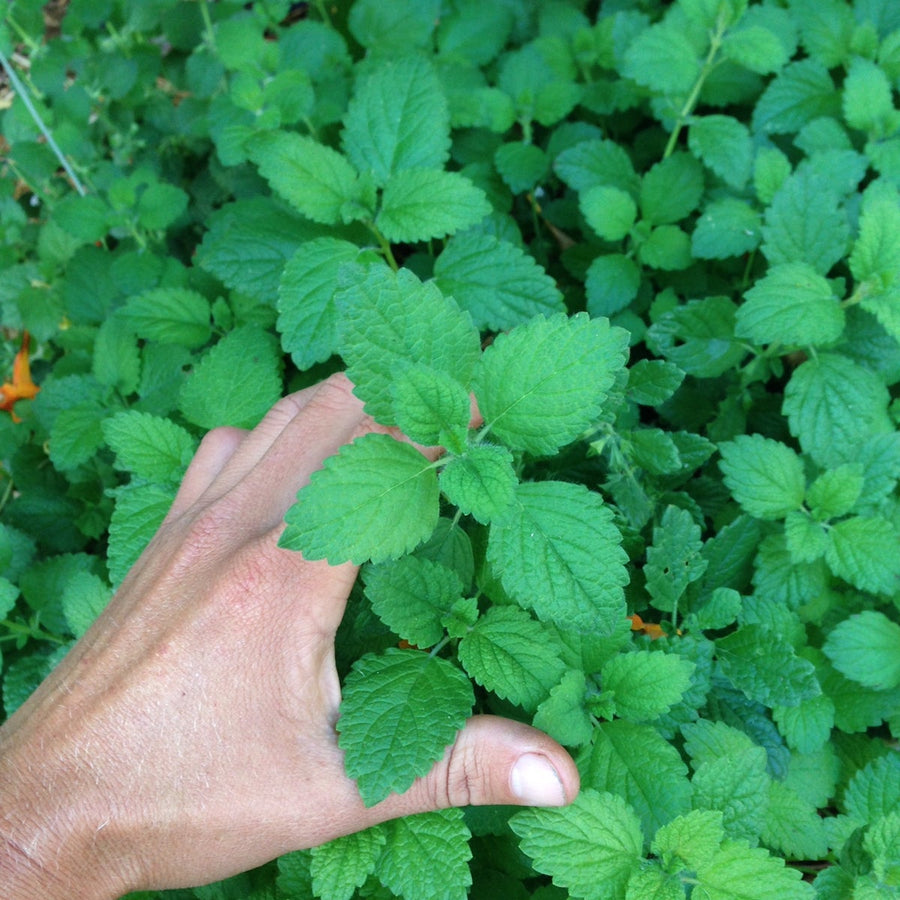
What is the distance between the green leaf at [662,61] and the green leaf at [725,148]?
0.14 m

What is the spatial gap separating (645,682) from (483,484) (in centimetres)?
54

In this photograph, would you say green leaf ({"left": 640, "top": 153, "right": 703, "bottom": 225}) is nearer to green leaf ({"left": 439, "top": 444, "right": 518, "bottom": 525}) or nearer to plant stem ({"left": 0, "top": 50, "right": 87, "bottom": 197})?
green leaf ({"left": 439, "top": 444, "right": 518, "bottom": 525})

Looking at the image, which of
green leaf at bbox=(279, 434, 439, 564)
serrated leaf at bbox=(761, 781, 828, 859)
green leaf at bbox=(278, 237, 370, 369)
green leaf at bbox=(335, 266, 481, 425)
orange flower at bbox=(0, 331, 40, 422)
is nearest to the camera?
green leaf at bbox=(279, 434, 439, 564)

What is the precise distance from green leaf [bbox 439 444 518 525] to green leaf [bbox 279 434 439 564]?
0.18 ft

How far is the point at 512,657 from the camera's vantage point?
1621 mm

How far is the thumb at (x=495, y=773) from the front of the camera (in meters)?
1.46

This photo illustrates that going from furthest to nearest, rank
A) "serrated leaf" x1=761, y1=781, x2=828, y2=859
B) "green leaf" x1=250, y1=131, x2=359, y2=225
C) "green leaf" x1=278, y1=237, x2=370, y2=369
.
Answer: "green leaf" x1=250, y1=131, x2=359, y2=225 < "green leaf" x1=278, y1=237, x2=370, y2=369 < "serrated leaf" x1=761, y1=781, x2=828, y2=859

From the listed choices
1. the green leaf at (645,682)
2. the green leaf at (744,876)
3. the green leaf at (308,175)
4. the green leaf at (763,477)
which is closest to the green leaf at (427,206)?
the green leaf at (308,175)

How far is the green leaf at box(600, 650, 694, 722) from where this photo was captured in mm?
1645

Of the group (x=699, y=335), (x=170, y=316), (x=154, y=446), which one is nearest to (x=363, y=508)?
(x=154, y=446)

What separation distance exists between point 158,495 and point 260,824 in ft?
2.74

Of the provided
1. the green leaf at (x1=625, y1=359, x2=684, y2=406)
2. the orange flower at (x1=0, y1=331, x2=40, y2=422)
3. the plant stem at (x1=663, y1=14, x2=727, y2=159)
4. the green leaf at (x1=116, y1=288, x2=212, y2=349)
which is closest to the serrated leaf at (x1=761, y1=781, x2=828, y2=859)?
the green leaf at (x1=625, y1=359, x2=684, y2=406)

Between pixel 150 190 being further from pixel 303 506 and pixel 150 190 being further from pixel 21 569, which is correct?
pixel 303 506

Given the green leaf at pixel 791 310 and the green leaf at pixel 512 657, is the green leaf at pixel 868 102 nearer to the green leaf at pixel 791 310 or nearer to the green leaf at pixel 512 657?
the green leaf at pixel 791 310
